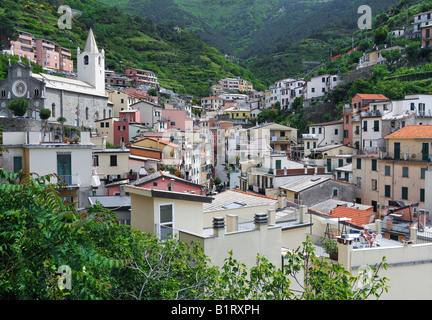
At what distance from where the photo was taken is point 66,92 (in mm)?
64062

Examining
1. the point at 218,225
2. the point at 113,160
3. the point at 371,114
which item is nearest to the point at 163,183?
the point at 113,160

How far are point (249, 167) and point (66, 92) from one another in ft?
118

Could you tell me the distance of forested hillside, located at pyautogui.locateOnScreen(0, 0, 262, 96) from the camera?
4540 inches

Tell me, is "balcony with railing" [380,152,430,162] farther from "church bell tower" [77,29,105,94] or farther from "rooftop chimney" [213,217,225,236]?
"church bell tower" [77,29,105,94]

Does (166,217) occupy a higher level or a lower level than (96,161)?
lower

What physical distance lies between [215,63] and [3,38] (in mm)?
79283

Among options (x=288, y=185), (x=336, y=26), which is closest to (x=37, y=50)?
(x=288, y=185)

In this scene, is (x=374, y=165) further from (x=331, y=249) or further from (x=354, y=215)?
(x=331, y=249)

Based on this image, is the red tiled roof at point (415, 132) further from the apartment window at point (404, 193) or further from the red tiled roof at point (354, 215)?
the red tiled roof at point (354, 215)

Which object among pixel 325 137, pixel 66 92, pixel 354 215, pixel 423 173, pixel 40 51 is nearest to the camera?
pixel 354 215

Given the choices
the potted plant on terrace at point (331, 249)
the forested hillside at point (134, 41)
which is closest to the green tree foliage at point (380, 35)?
the forested hillside at point (134, 41)

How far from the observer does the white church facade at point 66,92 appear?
191 feet

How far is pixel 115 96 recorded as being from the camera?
76875mm

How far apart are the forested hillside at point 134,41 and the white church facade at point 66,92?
1399 inches
